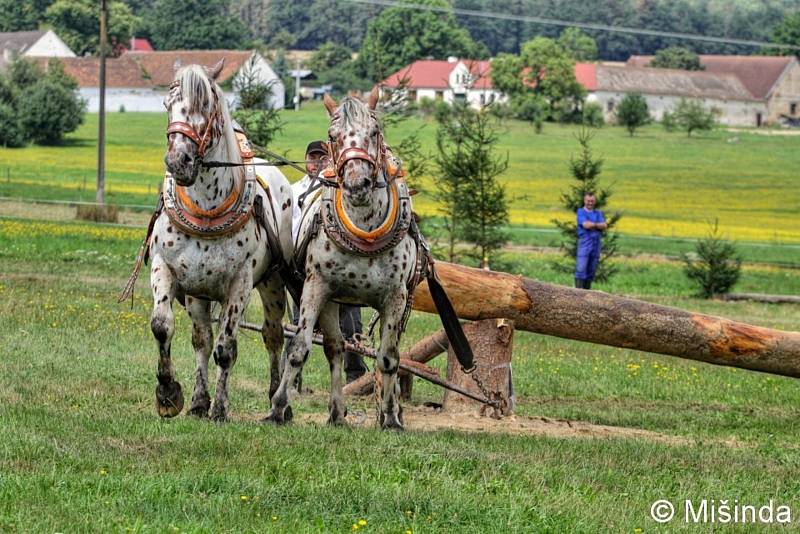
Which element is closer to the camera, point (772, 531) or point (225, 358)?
point (772, 531)

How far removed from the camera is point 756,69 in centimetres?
14888

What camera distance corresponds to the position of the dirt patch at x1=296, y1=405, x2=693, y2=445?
12375 millimetres

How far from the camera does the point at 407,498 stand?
27.0 feet

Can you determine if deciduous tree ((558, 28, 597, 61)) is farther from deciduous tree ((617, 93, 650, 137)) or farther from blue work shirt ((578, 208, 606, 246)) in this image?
blue work shirt ((578, 208, 606, 246))

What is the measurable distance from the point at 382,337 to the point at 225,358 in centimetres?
123

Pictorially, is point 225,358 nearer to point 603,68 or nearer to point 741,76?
point 603,68

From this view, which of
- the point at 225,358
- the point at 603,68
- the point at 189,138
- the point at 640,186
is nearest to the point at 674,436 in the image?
the point at 225,358

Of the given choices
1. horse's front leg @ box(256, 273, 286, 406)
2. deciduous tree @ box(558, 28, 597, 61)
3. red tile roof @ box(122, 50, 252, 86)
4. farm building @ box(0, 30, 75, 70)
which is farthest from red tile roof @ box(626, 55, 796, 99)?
horse's front leg @ box(256, 273, 286, 406)

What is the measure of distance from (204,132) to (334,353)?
2.34 metres

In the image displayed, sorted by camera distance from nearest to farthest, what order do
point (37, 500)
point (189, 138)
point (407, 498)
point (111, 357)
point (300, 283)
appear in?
point (37, 500) → point (407, 498) → point (189, 138) → point (300, 283) → point (111, 357)

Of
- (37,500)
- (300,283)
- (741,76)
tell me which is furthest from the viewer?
(741,76)

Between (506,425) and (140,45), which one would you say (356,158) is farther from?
(140,45)

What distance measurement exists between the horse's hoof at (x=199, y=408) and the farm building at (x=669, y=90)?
120349mm

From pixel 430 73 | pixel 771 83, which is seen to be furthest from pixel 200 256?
pixel 771 83
